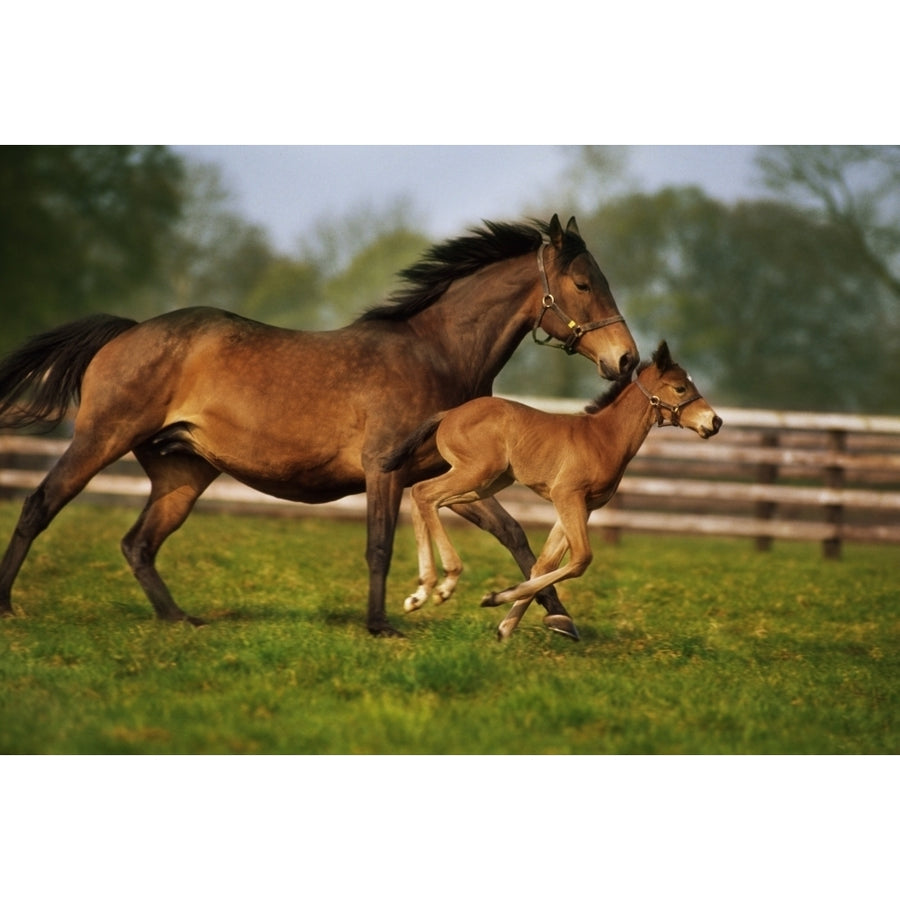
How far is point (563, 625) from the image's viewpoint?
6.84 metres

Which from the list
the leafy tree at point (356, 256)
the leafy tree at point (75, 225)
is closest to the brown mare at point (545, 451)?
the leafy tree at point (75, 225)

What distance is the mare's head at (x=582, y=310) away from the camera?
683 centimetres

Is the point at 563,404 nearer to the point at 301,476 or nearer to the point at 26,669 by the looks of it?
the point at 301,476

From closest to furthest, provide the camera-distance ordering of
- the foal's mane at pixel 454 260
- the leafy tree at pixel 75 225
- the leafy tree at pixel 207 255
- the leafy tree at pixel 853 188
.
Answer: the foal's mane at pixel 454 260
the leafy tree at pixel 853 188
the leafy tree at pixel 75 225
the leafy tree at pixel 207 255

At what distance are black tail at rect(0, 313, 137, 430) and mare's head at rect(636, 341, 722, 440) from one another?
329 cm

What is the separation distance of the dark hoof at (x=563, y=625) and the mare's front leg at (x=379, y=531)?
0.87 meters

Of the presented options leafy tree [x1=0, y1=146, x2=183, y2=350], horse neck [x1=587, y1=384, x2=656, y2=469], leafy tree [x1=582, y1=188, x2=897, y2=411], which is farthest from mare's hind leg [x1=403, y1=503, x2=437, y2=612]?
leafy tree [x1=582, y1=188, x2=897, y2=411]

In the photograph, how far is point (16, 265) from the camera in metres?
24.6

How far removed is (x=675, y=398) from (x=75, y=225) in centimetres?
2111

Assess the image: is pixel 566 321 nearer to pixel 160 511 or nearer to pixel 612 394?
pixel 612 394

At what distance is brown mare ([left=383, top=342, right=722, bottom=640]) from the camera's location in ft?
21.3

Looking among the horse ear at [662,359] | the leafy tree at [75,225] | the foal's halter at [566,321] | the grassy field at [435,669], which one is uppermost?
the leafy tree at [75,225]

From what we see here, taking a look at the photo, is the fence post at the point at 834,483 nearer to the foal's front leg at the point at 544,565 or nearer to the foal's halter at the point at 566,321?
the foal's halter at the point at 566,321

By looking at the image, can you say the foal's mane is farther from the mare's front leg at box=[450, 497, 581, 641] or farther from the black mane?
the mare's front leg at box=[450, 497, 581, 641]
